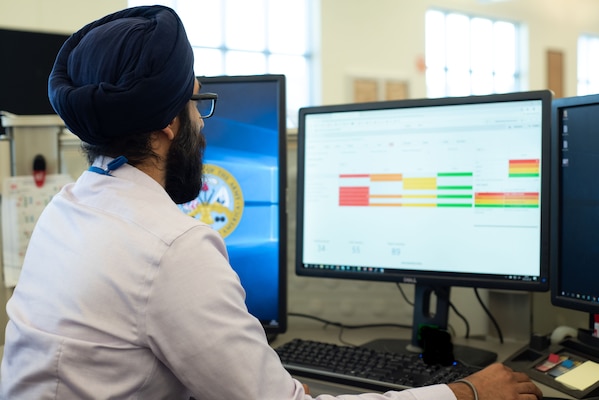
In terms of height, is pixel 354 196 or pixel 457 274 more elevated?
pixel 354 196

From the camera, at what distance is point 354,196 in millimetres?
1262

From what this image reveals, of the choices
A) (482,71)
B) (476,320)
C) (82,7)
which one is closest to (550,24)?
(482,71)

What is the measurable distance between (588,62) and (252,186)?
888 cm

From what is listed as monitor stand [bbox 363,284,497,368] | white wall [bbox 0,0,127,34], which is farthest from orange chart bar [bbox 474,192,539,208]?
white wall [bbox 0,0,127,34]

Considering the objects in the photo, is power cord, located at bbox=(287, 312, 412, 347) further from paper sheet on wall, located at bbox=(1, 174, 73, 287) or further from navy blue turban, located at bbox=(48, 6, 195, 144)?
navy blue turban, located at bbox=(48, 6, 195, 144)

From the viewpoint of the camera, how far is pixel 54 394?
Result: 73 cm

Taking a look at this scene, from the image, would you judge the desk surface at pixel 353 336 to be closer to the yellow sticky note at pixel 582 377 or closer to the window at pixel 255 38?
the yellow sticky note at pixel 582 377

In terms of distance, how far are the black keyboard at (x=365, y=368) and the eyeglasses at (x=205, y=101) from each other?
0.46 meters

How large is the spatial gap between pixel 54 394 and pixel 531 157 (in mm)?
847

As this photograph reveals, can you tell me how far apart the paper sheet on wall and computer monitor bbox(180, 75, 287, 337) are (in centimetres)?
35

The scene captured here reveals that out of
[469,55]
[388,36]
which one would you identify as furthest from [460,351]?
[469,55]

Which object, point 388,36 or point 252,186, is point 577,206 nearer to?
point 252,186

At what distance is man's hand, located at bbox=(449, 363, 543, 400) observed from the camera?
0.85 m

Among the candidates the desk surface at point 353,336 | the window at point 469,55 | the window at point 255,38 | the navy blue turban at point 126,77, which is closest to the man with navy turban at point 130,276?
the navy blue turban at point 126,77
